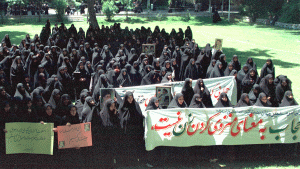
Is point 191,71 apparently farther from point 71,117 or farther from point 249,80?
point 71,117

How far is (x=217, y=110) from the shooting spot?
552 centimetres

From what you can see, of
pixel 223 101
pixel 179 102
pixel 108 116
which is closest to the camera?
pixel 108 116

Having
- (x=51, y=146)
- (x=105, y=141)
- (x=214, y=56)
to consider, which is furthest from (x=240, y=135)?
(x=214, y=56)

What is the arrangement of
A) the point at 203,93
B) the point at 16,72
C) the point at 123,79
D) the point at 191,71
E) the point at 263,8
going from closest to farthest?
the point at 203,93
the point at 123,79
the point at 16,72
the point at 191,71
the point at 263,8

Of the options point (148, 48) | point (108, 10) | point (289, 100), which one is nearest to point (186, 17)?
point (108, 10)

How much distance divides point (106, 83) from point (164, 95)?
6.16 feet

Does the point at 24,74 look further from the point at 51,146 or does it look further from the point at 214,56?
the point at 214,56

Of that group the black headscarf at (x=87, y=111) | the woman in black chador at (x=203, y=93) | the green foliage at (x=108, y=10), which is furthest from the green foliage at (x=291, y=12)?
the black headscarf at (x=87, y=111)

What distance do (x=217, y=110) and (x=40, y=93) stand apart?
395 cm

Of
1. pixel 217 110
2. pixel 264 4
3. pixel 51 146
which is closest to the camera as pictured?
pixel 51 146

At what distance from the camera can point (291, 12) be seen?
28.0m

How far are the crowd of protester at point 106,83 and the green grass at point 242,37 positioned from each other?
8.09 ft

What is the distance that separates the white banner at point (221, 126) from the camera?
17.8ft

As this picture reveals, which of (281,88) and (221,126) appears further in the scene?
(281,88)
